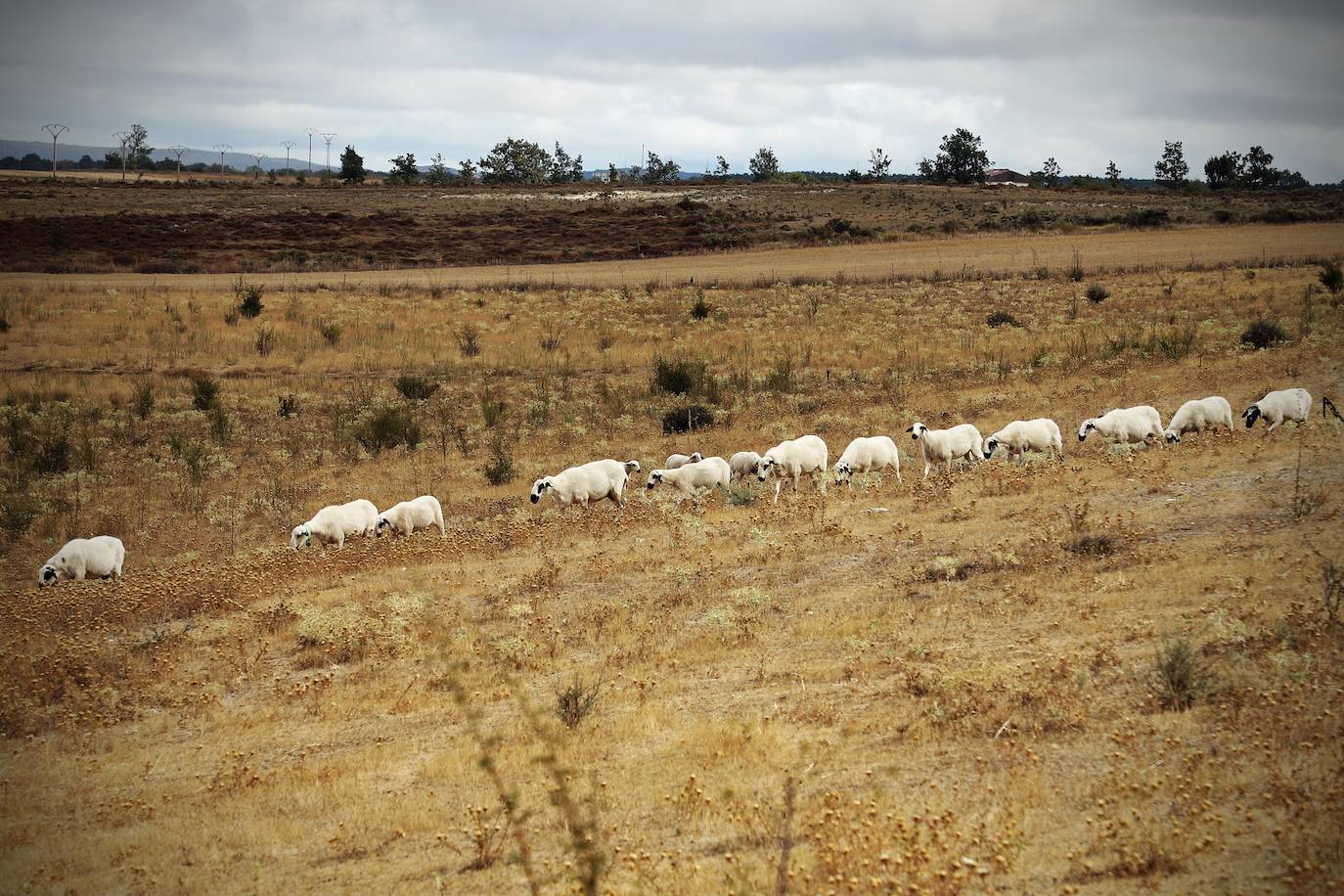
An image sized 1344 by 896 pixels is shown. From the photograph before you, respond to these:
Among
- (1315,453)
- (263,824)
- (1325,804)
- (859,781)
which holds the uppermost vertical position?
(1315,453)

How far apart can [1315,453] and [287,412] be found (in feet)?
82.6

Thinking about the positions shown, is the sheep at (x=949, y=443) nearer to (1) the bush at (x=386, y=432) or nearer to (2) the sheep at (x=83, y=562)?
(1) the bush at (x=386, y=432)

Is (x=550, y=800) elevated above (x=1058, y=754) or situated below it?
below

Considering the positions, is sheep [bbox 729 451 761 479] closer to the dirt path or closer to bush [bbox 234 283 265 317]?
bush [bbox 234 283 265 317]

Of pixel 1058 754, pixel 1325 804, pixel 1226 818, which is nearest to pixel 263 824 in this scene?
pixel 1058 754

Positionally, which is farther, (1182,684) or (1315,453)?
(1315,453)

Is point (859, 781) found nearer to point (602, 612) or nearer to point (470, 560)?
point (602, 612)

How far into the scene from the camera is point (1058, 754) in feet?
26.3

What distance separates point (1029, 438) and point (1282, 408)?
14.1 feet

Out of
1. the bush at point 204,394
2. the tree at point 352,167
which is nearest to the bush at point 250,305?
the bush at point 204,394

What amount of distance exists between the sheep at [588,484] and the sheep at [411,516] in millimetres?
1853

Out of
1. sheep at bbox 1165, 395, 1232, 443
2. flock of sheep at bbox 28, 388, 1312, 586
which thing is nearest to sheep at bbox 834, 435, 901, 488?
flock of sheep at bbox 28, 388, 1312, 586

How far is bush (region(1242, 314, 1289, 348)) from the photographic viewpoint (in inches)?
1086

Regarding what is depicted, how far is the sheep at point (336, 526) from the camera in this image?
17266 millimetres
